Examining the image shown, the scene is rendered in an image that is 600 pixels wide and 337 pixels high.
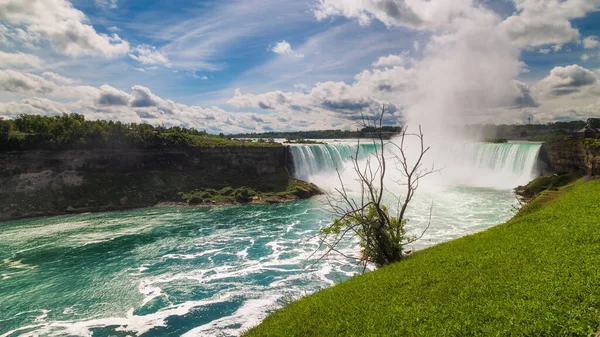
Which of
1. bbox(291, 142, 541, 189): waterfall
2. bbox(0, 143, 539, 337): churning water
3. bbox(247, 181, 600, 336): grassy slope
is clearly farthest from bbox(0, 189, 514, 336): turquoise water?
bbox(291, 142, 541, 189): waterfall

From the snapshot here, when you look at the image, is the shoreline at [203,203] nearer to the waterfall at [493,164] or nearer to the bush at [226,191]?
the bush at [226,191]

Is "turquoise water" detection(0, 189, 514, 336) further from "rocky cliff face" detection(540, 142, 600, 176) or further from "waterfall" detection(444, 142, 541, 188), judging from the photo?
"waterfall" detection(444, 142, 541, 188)

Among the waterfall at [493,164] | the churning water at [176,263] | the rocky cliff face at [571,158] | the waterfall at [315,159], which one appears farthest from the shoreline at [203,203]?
the rocky cliff face at [571,158]

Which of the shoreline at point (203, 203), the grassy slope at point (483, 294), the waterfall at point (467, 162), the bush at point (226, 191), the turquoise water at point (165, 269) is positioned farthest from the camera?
the bush at point (226, 191)

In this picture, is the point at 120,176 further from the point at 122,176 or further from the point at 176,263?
the point at 176,263

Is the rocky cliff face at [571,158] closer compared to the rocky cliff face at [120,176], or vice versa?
the rocky cliff face at [571,158]

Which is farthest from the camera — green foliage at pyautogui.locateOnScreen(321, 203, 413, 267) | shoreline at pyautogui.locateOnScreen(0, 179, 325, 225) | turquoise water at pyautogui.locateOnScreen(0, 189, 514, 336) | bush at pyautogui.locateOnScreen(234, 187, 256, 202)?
bush at pyautogui.locateOnScreen(234, 187, 256, 202)
